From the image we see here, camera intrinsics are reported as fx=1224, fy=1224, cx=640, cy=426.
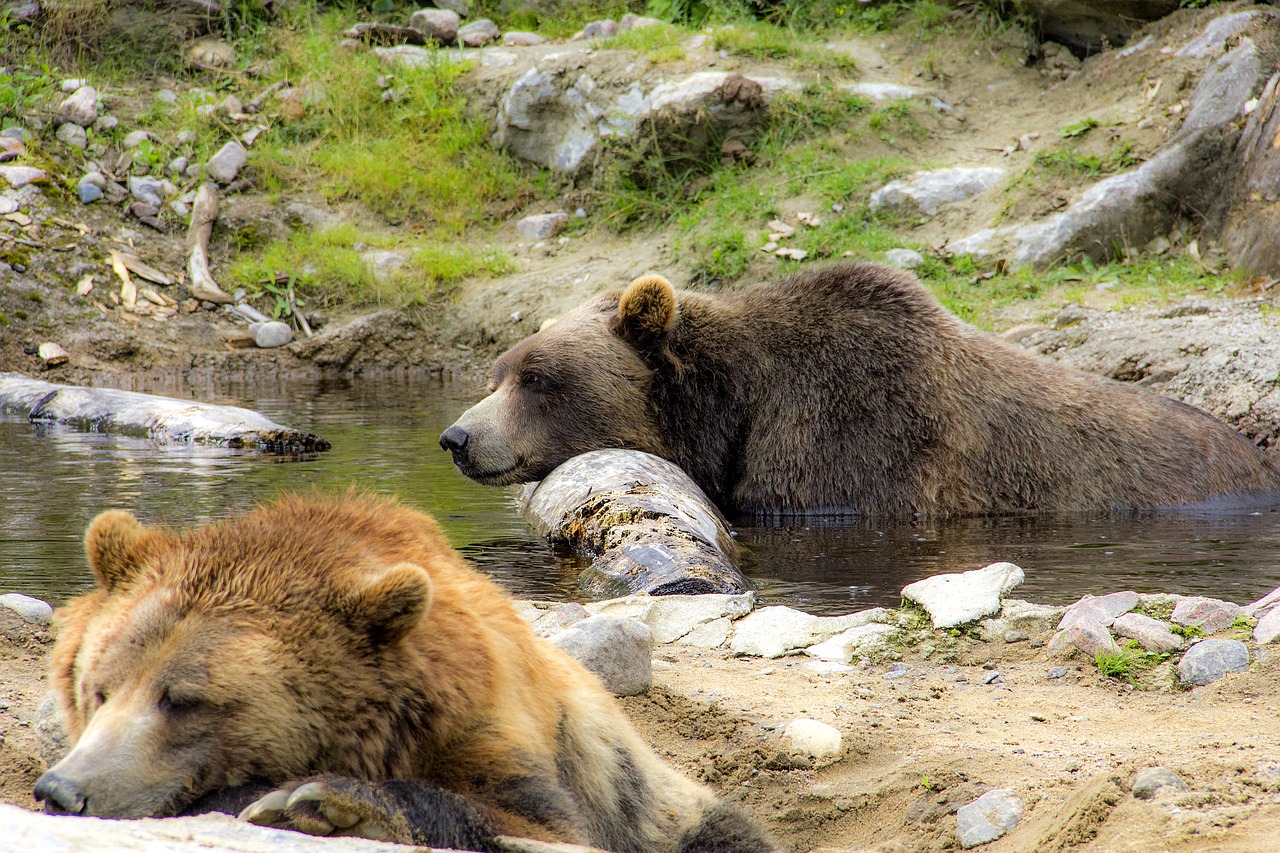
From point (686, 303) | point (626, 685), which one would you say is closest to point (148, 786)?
point (626, 685)

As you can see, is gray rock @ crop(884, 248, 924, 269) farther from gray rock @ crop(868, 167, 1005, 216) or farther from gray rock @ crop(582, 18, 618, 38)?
gray rock @ crop(582, 18, 618, 38)

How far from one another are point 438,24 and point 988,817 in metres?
16.6

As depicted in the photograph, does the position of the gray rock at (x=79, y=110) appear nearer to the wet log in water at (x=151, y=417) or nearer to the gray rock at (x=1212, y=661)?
the wet log in water at (x=151, y=417)

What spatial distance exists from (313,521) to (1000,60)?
14.4 m

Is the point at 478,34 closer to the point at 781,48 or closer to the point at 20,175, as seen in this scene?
the point at 781,48

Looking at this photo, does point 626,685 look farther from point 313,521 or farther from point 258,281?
point 258,281

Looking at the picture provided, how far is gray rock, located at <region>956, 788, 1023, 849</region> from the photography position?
10.2 ft

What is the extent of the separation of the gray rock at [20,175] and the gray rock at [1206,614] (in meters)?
14.5

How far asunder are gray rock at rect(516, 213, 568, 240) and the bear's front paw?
1382 cm

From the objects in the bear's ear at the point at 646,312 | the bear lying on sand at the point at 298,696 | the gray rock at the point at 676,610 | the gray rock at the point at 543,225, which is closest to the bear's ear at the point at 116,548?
the bear lying on sand at the point at 298,696

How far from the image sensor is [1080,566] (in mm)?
6426

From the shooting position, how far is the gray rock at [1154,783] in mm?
2861

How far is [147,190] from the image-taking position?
15.8 meters

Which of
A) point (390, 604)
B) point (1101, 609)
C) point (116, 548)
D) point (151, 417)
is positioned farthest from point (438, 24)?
point (390, 604)
